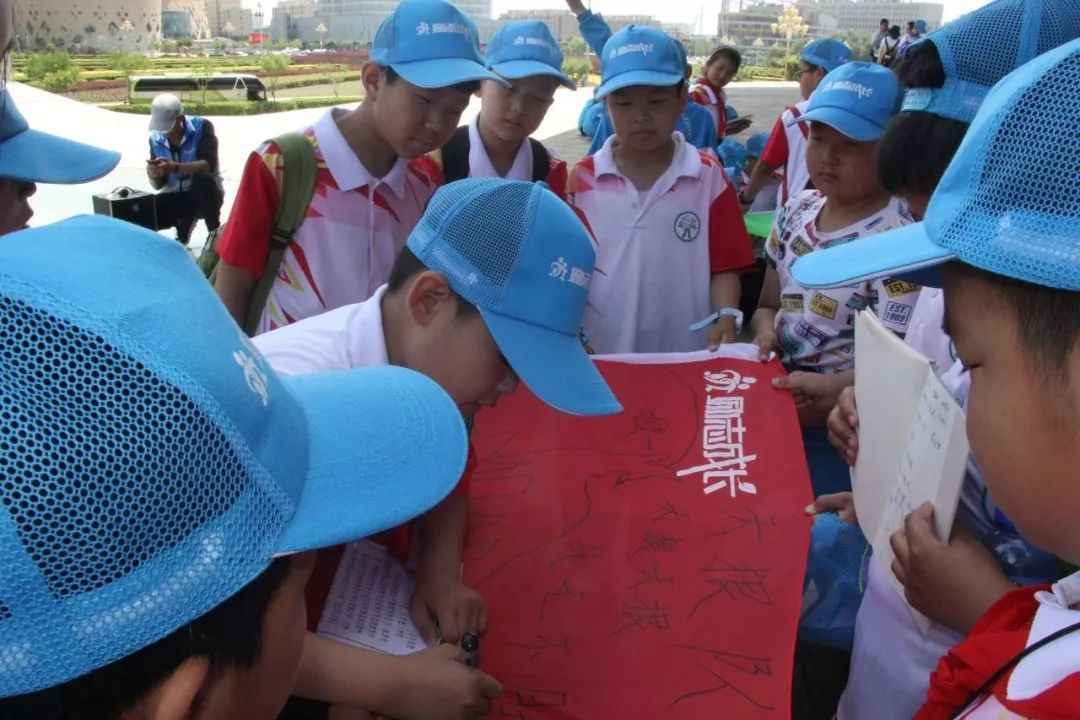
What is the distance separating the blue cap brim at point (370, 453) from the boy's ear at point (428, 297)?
37cm

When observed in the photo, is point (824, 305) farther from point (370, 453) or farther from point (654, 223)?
point (370, 453)

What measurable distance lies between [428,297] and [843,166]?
49.8 inches

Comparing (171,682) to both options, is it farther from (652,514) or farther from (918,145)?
(918,145)

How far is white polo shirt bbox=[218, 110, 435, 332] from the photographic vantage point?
190cm

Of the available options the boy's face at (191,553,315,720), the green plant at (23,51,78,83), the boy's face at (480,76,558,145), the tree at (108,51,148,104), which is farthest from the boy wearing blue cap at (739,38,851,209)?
the tree at (108,51,148,104)

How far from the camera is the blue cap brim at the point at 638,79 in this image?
229 centimetres

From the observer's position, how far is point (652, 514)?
147 centimetres

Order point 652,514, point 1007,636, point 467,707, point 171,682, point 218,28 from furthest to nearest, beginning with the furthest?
1. point 218,28
2. point 652,514
3. point 467,707
4. point 1007,636
5. point 171,682

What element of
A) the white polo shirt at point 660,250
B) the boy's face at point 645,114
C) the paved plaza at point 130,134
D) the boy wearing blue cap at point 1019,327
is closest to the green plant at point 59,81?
the paved plaza at point 130,134

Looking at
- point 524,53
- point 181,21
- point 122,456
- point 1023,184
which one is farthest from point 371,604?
point 181,21

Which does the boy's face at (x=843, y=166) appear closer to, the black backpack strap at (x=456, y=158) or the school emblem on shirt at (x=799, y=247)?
the school emblem on shirt at (x=799, y=247)

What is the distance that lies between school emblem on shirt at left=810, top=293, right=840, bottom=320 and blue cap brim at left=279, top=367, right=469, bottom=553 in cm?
132

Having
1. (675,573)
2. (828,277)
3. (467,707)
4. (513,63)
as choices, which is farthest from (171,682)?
(513,63)

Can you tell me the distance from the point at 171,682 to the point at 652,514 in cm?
100
